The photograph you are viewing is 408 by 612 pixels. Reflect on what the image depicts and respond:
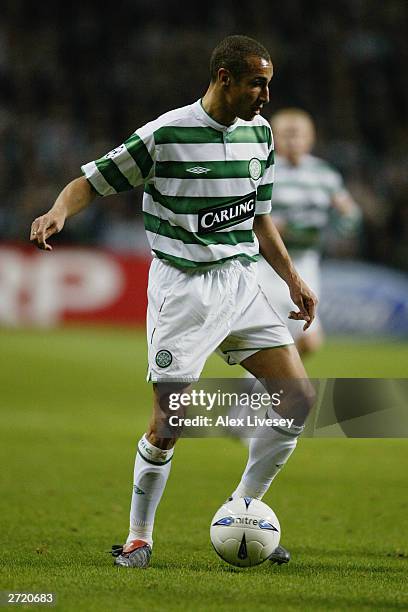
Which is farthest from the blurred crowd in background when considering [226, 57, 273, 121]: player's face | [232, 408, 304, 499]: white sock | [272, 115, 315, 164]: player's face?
[226, 57, 273, 121]: player's face

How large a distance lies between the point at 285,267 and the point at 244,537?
1.21m

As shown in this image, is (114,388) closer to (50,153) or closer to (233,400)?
(233,400)

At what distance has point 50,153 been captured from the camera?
20.1 m

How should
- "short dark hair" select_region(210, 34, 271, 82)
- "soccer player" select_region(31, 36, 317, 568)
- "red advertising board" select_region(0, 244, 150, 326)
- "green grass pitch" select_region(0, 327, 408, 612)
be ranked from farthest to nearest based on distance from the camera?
"red advertising board" select_region(0, 244, 150, 326)
"soccer player" select_region(31, 36, 317, 568)
"short dark hair" select_region(210, 34, 271, 82)
"green grass pitch" select_region(0, 327, 408, 612)

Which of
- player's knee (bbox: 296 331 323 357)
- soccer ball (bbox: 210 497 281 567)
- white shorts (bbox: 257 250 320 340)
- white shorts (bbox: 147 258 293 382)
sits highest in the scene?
white shorts (bbox: 147 258 293 382)

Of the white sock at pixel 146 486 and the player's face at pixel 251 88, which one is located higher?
the player's face at pixel 251 88

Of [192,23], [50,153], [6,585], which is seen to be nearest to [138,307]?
[50,153]

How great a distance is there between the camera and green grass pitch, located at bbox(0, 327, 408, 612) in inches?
167

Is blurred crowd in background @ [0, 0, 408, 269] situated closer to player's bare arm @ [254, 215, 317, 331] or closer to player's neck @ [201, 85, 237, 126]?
player's bare arm @ [254, 215, 317, 331]

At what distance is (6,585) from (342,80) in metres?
18.1

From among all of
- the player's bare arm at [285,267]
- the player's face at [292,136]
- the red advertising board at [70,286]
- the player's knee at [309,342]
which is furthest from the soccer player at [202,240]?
the red advertising board at [70,286]

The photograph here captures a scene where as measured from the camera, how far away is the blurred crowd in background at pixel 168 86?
1928cm

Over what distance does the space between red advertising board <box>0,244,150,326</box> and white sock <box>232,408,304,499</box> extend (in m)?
12.1

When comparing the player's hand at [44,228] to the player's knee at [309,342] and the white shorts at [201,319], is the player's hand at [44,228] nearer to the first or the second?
the white shorts at [201,319]
